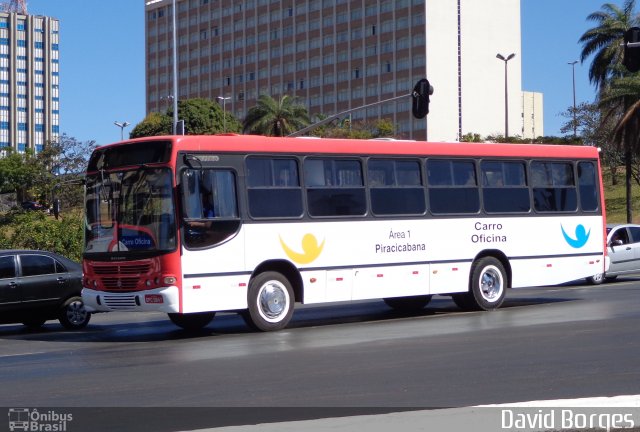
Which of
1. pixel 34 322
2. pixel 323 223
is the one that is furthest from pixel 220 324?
pixel 34 322

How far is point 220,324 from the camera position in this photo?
62.5 ft

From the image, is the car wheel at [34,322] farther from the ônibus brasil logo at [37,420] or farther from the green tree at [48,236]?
the green tree at [48,236]

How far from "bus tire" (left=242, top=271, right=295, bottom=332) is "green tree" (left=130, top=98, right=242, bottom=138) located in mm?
74934

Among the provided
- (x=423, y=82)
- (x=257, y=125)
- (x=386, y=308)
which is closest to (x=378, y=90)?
(x=257, y=125)

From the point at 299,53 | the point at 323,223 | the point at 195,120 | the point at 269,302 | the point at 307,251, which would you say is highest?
the point at 299,53

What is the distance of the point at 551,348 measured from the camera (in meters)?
13.2

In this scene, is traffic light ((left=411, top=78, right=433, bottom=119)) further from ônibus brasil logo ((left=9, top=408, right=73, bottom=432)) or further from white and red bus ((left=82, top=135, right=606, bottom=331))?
ônibus brasil logo ((left=9, top=408, right=73, bottom=432))

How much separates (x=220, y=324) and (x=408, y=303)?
13.7 feet

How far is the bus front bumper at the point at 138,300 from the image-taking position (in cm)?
1559

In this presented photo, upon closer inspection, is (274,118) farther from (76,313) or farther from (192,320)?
(192,320)

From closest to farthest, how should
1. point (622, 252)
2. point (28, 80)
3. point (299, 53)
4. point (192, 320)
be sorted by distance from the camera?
point (192, 320) < point (622, 252) < point (299, 53) < point (28, 80)

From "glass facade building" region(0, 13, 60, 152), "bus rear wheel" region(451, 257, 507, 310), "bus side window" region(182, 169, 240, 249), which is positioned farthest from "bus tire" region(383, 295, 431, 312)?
"glass facade building" region(0, 13, 60, 152)

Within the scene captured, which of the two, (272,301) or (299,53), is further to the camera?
(299,53)

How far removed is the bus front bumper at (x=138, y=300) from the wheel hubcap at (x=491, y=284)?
675cm
